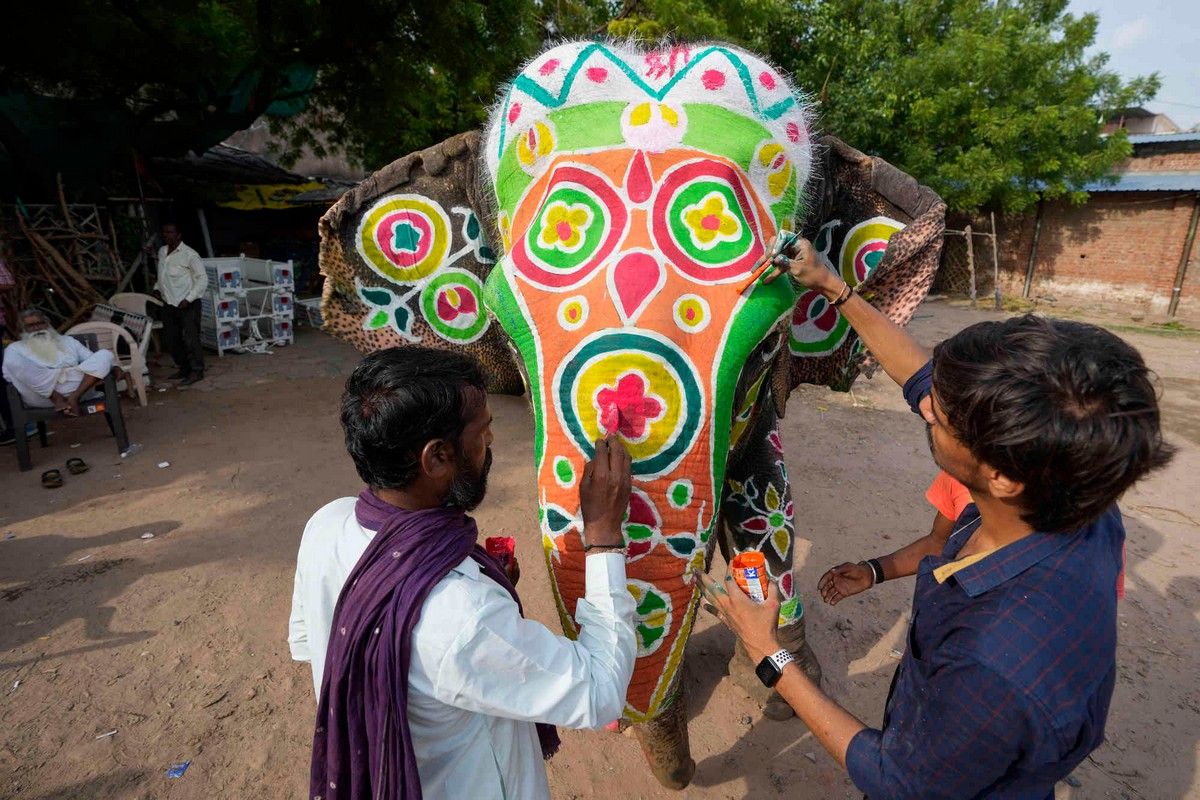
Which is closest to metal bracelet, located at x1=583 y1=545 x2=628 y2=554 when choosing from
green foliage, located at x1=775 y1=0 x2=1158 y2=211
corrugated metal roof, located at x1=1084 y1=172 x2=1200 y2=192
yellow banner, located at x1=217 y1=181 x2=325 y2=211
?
yellow banner, located at x1=217 y1=181 x2=325 y2=211

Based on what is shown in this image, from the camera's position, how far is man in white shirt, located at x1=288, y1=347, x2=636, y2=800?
3.58ft

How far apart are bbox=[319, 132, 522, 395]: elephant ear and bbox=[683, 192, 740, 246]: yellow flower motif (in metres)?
0.88

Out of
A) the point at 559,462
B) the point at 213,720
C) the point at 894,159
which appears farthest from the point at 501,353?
the point at 894,159

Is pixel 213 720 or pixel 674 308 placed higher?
pixel 674 308

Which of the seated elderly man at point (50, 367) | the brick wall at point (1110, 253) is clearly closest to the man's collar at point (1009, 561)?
the seated elderly man at point (50, 367)

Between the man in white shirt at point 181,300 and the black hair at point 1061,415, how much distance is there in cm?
854

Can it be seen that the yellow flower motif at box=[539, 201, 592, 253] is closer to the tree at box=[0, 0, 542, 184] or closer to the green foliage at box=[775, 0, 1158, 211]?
the tree at box=[0, 0, 542, 184]

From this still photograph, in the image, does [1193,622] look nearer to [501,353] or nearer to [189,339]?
[501,353]

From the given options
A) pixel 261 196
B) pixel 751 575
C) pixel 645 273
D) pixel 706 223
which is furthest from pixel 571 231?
pixel 261 196

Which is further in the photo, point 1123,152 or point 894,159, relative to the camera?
point 894,159

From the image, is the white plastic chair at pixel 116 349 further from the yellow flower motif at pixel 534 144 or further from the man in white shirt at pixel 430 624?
the man in white shirt at pixel 430 624

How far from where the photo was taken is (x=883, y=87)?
12984 millimetres

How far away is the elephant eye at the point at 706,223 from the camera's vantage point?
175 centimetres

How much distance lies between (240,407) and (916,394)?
7039 millimetres
